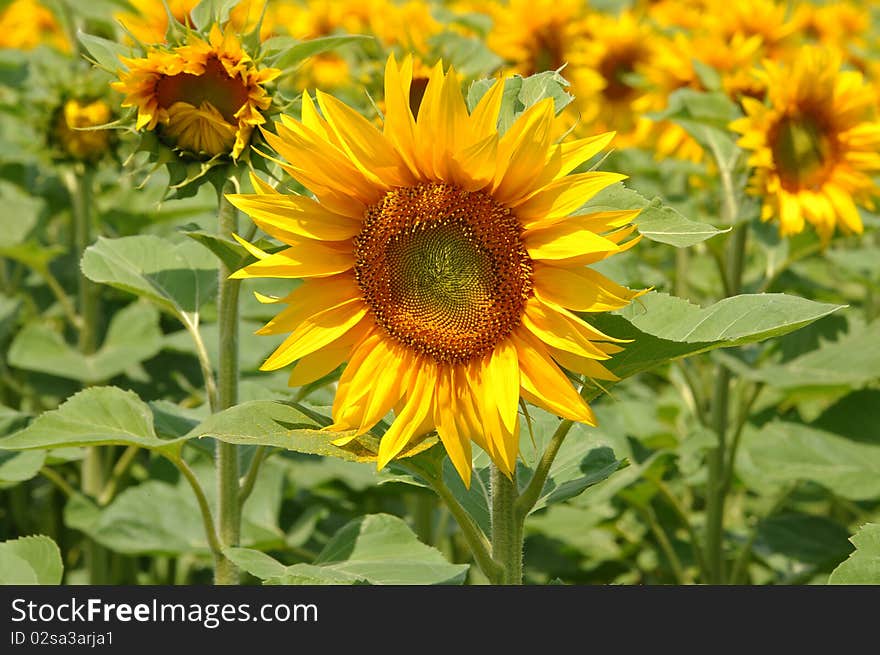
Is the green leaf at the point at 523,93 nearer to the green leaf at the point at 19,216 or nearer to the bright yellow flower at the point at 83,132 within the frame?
the bright yellow flower at the point at 83,132

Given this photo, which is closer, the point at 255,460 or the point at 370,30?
the point at 255,460

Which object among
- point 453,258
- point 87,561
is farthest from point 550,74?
point 87,561

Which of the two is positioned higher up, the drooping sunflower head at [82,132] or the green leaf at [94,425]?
the drooping sunflower head at [82,132]

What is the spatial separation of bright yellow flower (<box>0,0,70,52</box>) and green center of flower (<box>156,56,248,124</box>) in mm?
2849

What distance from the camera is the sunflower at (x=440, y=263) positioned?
1.28m

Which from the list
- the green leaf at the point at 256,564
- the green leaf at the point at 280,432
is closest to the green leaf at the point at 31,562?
the green leaf at the point at 256,564

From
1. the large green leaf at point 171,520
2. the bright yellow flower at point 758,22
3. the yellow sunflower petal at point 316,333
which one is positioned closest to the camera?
the yellow sunflower petal at point 316,333

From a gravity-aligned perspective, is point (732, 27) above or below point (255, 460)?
above

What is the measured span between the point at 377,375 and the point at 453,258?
6.9 inches

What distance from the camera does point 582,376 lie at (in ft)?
4.64

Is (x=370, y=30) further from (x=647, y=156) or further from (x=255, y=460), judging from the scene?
(x=255, y=460)

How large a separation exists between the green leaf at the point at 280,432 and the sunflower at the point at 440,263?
3cm

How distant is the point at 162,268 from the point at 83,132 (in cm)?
89

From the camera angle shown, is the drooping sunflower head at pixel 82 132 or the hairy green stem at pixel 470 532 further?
the drooping sunflower head at pixel 82 132
